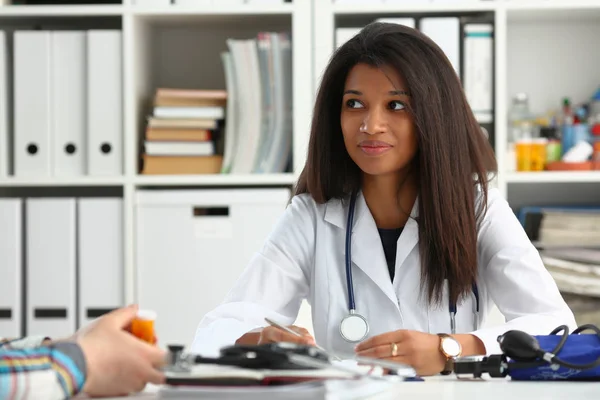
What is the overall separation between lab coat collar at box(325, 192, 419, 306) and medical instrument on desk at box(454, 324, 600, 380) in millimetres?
493

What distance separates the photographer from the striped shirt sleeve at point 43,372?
33.7 inches

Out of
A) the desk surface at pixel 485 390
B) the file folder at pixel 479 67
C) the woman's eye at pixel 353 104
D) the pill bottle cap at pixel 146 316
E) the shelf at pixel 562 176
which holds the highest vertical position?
the file folder at pixel 479 67

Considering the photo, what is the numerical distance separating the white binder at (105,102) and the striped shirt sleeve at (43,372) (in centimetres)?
163

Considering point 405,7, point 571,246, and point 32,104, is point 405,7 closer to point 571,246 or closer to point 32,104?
point 571,246

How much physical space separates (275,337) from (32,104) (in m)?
1.51

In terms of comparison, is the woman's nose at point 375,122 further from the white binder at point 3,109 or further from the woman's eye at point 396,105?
the white binder at point 3,109

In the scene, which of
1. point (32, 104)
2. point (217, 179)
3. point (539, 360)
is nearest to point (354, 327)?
point (539, 360)

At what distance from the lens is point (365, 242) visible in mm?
1684

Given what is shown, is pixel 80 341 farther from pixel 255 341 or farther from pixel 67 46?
pixel 67 46

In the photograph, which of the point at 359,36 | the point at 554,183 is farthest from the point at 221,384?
the point at 554,183

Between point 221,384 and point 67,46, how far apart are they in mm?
1845

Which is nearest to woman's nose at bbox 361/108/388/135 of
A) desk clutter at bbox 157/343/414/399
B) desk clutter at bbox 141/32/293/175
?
desk clutter at bbox 157/343/414/399

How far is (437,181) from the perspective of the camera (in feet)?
5.25

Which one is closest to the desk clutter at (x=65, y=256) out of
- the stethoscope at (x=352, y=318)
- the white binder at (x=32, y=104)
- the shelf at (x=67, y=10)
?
the white binder at (x=32, y=104)
